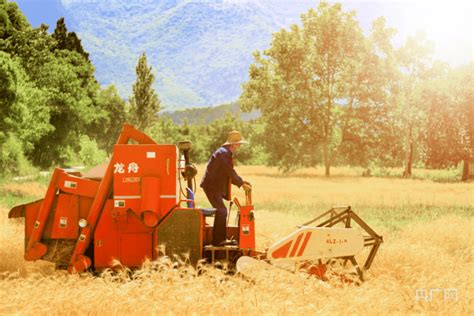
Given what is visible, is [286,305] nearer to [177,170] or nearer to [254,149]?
[177,170]

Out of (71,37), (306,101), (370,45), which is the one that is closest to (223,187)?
(306,101)

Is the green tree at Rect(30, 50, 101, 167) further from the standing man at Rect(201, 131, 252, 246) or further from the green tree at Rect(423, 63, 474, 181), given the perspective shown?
the standing man at Rect(201, 131, 252, 246)

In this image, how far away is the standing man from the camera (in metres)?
9.47

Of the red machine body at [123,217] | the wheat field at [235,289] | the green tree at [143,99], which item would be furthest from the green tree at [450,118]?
the red machine body at [123,217]

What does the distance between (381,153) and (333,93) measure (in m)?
6.52

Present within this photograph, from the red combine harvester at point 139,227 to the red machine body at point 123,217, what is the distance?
1 centimetres

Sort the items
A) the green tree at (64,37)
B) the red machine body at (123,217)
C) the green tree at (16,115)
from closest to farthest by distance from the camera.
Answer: the red machine body at (123,217)
the green tree at (16,115)
the green tree at (64,37)

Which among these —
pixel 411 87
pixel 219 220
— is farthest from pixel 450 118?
pixel 219 220

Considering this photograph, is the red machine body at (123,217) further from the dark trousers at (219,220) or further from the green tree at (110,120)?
the green tree at (110,120)

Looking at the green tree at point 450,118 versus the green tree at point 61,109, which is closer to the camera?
the green tree at point 450,118

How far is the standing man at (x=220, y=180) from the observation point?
9.47 metres

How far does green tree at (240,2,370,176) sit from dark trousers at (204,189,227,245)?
41293mm

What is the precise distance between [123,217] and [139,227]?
286 mm

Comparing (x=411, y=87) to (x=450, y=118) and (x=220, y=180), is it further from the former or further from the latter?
(x=220, y=180)
